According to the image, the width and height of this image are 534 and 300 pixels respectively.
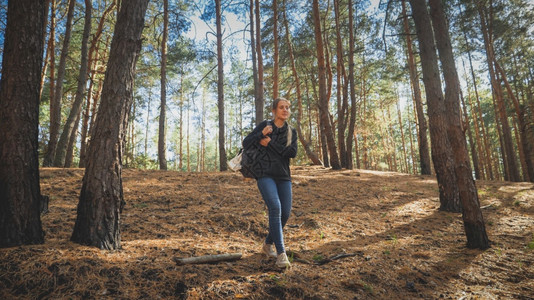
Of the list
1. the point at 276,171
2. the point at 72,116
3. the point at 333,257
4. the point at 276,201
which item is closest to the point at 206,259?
the point at 276,201

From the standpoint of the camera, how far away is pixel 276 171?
299 centimetres

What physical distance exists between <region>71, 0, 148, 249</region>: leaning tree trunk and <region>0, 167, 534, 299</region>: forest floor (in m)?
0.28

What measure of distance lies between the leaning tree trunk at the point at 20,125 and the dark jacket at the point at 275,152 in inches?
93.5

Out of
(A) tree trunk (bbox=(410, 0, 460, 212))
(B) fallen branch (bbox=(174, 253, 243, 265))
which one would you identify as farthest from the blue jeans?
(A) tree trunk (bbox=(410, 0, 460, 212))

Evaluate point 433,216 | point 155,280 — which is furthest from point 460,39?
point 155,280

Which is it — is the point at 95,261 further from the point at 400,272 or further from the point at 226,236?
the point at 400,272

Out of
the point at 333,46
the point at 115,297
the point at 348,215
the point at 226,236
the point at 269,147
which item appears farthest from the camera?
the point at 333,46

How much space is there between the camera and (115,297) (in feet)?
6.79

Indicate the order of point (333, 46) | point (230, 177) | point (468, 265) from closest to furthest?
point (468, 265), point (230, 177), point (333, 46)

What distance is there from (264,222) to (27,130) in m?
3.81

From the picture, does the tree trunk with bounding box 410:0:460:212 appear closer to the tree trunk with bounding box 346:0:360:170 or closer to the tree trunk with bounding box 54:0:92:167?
the tree trunk with bounding box 346:0:360:170

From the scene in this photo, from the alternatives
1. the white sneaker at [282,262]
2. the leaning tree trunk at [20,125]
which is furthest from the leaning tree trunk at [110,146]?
the white sneaker at [282,262]

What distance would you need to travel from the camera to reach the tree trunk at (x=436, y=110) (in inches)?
201

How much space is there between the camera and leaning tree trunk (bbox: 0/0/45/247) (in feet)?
8.42
